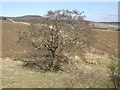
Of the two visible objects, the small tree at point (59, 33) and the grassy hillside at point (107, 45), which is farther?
the grassy hillside at point (107, 45)

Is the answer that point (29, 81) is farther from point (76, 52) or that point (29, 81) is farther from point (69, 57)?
point (69, 57)

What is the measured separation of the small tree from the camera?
15.4m

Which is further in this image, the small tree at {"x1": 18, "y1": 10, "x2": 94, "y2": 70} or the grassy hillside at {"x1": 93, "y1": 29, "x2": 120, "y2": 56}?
the grassy hillside at {"x1": 93, "y1": 29, "x2": 120, "y2": 56}

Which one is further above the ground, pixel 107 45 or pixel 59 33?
pixel 59 33

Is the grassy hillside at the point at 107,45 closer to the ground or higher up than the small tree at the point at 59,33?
closer to the ground

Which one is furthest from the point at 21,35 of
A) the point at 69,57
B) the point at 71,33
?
the point at 69,57

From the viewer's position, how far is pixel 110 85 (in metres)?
10.0

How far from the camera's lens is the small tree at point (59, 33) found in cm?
1538

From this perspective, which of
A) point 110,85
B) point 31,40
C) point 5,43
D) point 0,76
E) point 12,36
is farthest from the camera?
point 12,36

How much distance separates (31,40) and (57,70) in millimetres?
2805

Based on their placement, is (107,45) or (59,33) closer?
(59,33)

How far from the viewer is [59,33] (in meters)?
15.3

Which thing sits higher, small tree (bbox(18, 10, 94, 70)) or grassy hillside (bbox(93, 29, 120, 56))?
small tree (bbox(18, 10, 94, 70))

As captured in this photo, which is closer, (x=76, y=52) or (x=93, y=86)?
(x=93, y=86)
